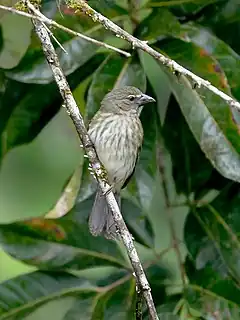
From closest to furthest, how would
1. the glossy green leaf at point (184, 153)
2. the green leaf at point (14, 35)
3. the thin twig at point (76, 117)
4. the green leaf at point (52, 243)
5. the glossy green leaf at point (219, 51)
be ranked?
the thin twig at point (76, 117)
the glossy green leaf at point (219, 51)
the green leaf at point (52, 243)
the glossy green leaf at point (184, 153)
the green leaf at point (14, 35)

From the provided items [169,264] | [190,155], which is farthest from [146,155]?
[169,264]

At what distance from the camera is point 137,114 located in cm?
402

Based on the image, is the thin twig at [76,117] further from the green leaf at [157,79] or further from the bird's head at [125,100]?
the green leaf at [157,79]

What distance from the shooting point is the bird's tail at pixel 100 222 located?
143 inches

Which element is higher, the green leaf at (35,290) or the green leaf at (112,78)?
the green leaf at (112,78)

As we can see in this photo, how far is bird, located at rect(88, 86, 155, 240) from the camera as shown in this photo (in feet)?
12.2

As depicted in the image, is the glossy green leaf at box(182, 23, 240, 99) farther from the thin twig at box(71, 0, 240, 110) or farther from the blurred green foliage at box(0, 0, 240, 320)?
the thin twig at box(71, 0, 240, 110)

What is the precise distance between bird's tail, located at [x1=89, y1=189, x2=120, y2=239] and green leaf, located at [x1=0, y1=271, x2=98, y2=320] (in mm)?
193

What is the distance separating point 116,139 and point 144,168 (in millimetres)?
442

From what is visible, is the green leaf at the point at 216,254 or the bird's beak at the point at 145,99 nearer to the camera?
the green leaf at the point at 216,254

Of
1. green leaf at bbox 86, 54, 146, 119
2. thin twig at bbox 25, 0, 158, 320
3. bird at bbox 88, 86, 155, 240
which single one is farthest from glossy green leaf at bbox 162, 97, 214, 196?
thin twig at bbox 25, 0, 158, 320

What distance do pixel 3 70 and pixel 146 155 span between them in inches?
24.2

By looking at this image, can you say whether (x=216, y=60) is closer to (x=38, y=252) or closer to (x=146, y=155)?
(x=146, y=155)

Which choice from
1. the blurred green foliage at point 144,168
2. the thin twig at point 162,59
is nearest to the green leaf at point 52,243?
the blurred green foliage at point 144,168
